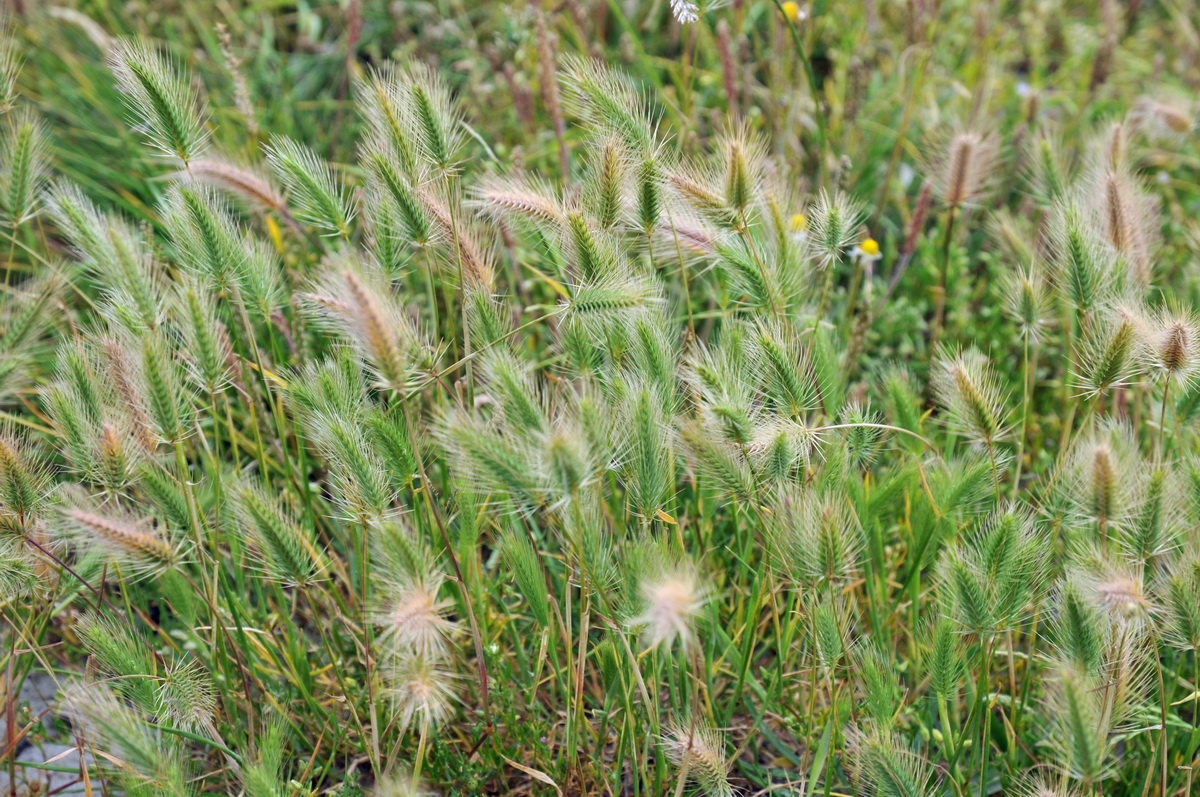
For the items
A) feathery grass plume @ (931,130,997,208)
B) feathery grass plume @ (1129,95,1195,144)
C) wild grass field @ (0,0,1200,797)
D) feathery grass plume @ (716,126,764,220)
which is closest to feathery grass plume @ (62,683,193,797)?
wild grass field @ (0,0,1200,797)

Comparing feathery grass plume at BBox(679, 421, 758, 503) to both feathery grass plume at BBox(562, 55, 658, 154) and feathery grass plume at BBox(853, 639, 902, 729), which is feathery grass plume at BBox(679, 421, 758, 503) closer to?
feathery grass plume at BBox(853, 639, 902, 729)

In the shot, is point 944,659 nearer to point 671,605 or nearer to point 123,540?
point 671,605

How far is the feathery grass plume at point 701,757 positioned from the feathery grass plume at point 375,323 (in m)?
0.71

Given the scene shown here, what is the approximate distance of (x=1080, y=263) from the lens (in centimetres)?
187

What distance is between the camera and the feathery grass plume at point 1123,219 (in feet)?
7.02

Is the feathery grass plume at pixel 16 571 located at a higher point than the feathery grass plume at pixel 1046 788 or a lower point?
higher

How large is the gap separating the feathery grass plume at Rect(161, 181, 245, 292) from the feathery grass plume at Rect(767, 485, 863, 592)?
3.52 ft

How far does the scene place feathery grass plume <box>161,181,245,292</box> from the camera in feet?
5.83

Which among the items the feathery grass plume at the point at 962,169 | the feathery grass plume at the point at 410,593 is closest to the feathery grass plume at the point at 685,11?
the feathery grass plume at the point at 962,169

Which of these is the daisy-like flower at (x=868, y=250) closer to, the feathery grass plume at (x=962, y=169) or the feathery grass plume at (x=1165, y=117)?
the feathery grass plume at (x=962, y=169)

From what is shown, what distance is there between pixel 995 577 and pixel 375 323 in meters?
1.05

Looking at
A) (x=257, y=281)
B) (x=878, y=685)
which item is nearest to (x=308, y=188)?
(x=257, y=281)

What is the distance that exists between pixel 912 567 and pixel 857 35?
111 inches

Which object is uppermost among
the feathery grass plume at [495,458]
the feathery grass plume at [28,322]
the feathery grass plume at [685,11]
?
the feathery grass plume at [685,11]
